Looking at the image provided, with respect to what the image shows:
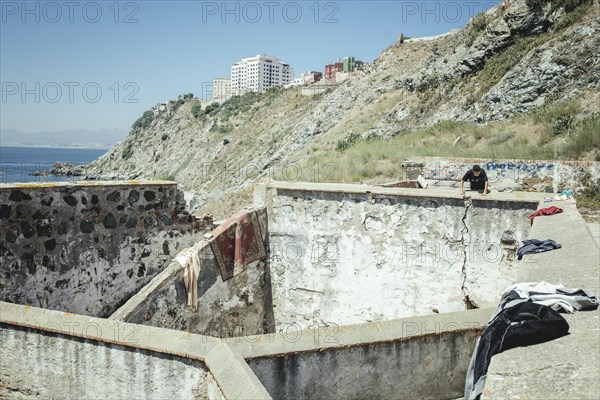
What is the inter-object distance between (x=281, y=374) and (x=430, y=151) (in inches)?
741

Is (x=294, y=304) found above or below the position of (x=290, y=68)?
below

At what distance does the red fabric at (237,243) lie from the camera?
7.78 meters

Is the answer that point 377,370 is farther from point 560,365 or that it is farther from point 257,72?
point 257,72

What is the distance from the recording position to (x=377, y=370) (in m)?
4.28

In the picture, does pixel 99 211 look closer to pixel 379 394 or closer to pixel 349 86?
pixel 379 394

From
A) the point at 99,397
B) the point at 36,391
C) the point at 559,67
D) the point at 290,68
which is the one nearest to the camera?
the point at 99,397

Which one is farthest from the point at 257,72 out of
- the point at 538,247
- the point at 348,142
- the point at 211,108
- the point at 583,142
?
the point at 538,247

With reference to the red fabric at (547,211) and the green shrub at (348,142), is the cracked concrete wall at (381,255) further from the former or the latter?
the green shrub at (348,142)

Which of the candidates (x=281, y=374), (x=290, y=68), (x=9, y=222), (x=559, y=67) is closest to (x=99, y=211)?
(x=9, y=222)

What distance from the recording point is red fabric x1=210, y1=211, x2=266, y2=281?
306 inches

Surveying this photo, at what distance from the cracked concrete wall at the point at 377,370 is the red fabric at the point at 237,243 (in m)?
3.86

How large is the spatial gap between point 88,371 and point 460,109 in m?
28.5

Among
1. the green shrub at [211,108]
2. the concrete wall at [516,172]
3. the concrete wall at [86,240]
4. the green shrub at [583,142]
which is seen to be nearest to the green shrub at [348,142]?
the concrete wall at [516,172]

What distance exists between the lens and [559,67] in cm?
2416
